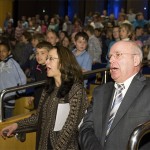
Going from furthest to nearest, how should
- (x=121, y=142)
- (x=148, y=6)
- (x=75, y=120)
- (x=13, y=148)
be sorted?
(x=148, y=6)
(x=13, y=148)
(x=75, y=120)
(x=121, y=142)

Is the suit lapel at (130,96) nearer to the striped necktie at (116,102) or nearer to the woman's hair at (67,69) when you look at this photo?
the striped necktie at (116,102)

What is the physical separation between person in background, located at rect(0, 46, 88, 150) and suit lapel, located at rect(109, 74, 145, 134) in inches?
32.8

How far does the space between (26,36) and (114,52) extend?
729 cm

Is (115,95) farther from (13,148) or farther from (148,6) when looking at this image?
(148,6)

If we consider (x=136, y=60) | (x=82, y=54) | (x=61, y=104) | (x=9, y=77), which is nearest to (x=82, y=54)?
(x=82, y=54)

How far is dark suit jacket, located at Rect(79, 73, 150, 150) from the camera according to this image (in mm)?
2479

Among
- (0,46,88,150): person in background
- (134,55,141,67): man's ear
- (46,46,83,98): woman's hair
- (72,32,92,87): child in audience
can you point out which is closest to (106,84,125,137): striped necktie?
(134,55,141,67): man's ear

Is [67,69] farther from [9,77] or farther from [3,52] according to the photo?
[3,52]

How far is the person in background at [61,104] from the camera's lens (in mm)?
3320

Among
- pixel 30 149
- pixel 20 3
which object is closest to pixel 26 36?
pixel 30 149

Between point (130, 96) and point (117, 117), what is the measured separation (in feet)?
0.51

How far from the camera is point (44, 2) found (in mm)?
24578

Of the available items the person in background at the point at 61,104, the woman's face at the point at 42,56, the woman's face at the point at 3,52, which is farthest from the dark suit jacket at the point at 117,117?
the woman's face at the point at 3,52

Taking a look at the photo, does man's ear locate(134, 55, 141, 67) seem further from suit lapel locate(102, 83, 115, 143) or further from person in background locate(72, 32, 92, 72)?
person in background locate(72, 32, 92, 72)
